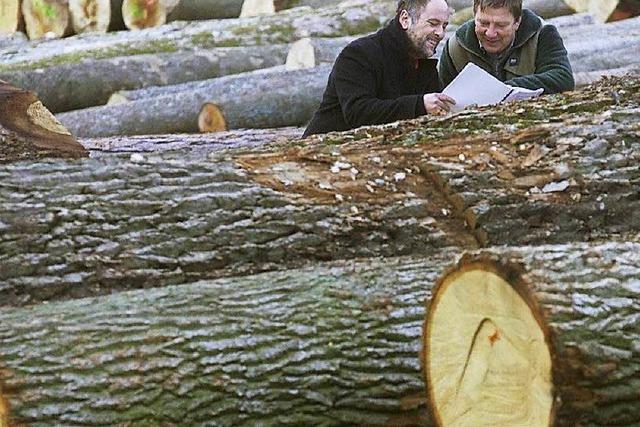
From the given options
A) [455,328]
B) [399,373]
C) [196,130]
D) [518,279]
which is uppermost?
[518,279]

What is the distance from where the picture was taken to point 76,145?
9.52 ft

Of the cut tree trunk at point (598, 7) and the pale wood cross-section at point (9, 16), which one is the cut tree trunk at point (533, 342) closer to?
the cut tree trunk at point (598, 7)

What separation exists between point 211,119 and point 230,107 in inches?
4.6

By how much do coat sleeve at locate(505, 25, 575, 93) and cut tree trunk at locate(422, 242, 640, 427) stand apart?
1.62 meters

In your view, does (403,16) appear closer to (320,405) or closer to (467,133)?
(467,133)

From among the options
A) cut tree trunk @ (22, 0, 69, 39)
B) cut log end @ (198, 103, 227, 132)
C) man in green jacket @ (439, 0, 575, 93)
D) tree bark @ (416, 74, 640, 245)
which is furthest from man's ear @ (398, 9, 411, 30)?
cut tree trunk @ (22, 0, 69, 39)

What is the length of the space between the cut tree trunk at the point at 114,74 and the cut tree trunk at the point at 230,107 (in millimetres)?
348

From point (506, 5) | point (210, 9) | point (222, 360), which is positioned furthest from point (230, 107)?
point (222, 360)

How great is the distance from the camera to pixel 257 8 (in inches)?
266

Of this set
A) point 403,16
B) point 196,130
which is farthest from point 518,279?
point 196,130

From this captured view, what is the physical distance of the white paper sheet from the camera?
3.31m

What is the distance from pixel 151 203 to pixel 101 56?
3.33 meters

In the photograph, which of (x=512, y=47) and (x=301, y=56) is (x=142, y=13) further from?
(x=512, y=47)

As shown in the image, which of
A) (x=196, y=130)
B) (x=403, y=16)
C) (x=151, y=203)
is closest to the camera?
(x=151, y=203)
